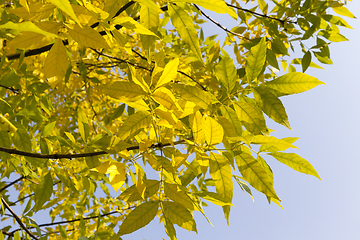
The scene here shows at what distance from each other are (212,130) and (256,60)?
0.81ft

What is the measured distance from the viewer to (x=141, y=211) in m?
0.68

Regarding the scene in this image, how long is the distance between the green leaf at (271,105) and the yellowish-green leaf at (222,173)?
0.58 feet

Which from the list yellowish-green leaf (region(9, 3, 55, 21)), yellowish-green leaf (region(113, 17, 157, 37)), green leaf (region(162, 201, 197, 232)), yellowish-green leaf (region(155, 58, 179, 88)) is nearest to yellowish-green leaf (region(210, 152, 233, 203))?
green leaf (region(162, 201, 197, 232))

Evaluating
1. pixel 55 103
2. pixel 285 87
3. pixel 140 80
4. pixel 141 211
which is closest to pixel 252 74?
pixel 285 87

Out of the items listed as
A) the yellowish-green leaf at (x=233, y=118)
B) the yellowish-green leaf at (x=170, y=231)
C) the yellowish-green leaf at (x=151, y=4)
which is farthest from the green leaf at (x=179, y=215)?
the yellowish-green leaf at (x=151, y=4)

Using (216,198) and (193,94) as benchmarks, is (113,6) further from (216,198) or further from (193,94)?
(216,198)

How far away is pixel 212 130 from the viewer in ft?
1.98

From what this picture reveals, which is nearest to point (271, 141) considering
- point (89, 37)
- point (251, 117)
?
point (251, 117)

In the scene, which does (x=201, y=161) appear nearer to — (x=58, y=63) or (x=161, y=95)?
(x=161, y=95)

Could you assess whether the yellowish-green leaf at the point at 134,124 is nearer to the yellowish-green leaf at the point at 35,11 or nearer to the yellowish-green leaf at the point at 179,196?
the yellowish-green leaf at the point at 179,196

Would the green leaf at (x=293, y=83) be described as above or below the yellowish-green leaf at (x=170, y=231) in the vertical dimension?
above

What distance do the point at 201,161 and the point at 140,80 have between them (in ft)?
0.91

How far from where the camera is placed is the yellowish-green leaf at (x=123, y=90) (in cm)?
58

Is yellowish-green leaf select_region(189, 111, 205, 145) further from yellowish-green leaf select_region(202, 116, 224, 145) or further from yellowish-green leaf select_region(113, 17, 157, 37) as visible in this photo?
yellowish-green leaf select_region(113, 17, 157, 37)
